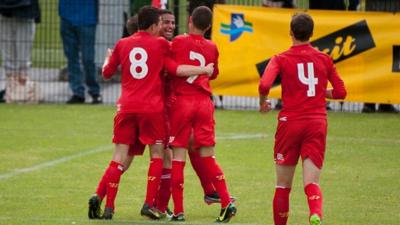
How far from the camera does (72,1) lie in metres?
19.5

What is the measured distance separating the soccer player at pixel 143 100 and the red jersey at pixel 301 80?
1118 mm

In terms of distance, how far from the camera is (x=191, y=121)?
10.7m

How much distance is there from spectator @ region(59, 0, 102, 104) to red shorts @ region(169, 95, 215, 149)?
28.5ft

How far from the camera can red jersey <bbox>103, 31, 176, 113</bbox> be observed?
1062 cm

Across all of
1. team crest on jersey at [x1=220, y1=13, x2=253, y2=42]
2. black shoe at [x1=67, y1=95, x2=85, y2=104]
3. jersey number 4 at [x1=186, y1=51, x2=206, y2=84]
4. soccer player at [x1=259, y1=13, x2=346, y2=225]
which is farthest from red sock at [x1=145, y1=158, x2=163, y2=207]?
black shoe at [x1=67, y1=95, x2=85, y2=104]

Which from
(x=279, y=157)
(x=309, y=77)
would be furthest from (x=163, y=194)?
(x=309, y=77)

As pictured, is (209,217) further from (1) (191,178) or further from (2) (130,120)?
(1) (191,178)

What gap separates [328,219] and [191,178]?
2.77 metres

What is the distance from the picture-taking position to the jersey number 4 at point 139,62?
1062 centimetres

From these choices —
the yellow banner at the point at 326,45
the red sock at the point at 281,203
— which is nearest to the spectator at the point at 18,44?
the yellow banner at the point at 326,45

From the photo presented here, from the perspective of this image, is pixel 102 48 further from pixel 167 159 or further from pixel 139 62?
pixel 139 62

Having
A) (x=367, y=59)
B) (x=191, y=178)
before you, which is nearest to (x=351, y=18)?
(x=367, y=59)

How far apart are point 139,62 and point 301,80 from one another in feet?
5.66

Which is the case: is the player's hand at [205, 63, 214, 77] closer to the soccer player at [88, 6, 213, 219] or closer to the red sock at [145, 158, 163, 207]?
the soccer player at [88, 6, 213, 219]
